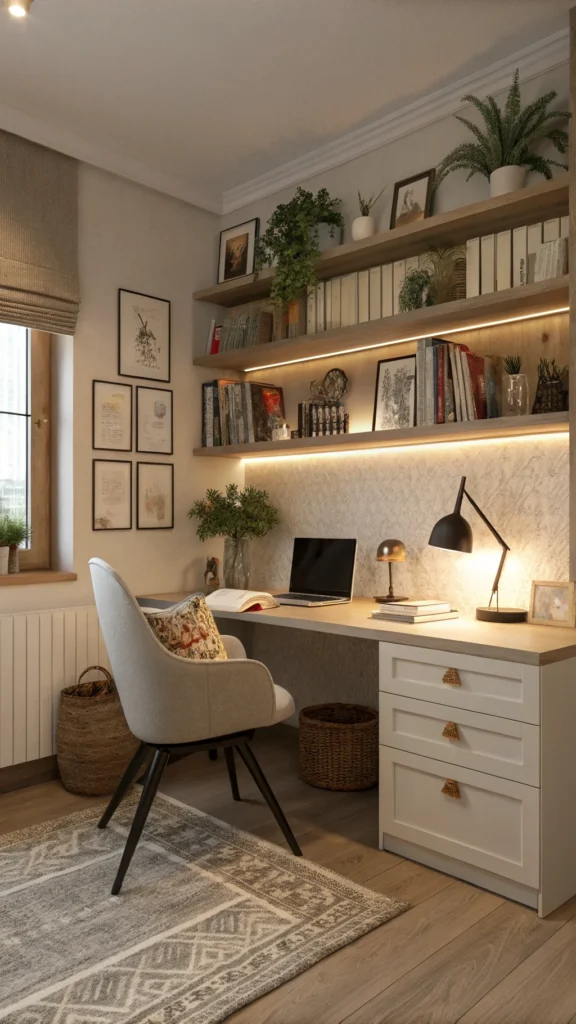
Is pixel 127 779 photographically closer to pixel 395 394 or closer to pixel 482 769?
pixel 482 769

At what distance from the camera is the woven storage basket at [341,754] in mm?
2893

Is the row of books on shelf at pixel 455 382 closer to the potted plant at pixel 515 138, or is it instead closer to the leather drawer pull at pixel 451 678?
the potted plant at pixel 515 138

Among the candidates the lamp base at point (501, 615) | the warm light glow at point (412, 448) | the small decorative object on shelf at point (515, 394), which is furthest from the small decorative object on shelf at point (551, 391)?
the lamp base at point (501, 615)

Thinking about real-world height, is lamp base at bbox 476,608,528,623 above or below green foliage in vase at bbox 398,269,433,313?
below

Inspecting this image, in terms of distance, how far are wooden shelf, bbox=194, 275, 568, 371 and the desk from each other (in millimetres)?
1062

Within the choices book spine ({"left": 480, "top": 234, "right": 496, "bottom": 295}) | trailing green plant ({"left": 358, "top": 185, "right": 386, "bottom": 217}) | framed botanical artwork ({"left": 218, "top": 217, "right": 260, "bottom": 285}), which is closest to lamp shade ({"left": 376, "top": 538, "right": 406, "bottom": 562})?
book spine ({"left": 480, "top": 234, "right": 496, "bottom": 295})

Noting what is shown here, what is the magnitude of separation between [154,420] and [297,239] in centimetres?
102

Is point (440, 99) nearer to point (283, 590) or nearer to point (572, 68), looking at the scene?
point (572, 68)

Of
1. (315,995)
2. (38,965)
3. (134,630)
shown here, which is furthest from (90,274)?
(315,995)

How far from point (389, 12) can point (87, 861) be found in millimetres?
2808

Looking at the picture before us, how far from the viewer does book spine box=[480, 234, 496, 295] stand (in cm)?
255

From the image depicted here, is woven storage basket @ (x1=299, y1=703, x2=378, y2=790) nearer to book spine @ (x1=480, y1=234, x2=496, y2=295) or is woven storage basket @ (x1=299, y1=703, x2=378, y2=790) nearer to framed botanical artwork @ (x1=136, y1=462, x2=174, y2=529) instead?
framed botanical artwork @ (x1=136, y1=462, x2=174, y2=529)

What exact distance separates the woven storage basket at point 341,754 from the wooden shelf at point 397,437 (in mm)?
1107

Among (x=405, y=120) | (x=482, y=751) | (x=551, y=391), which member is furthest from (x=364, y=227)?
(x=482, y=751)
